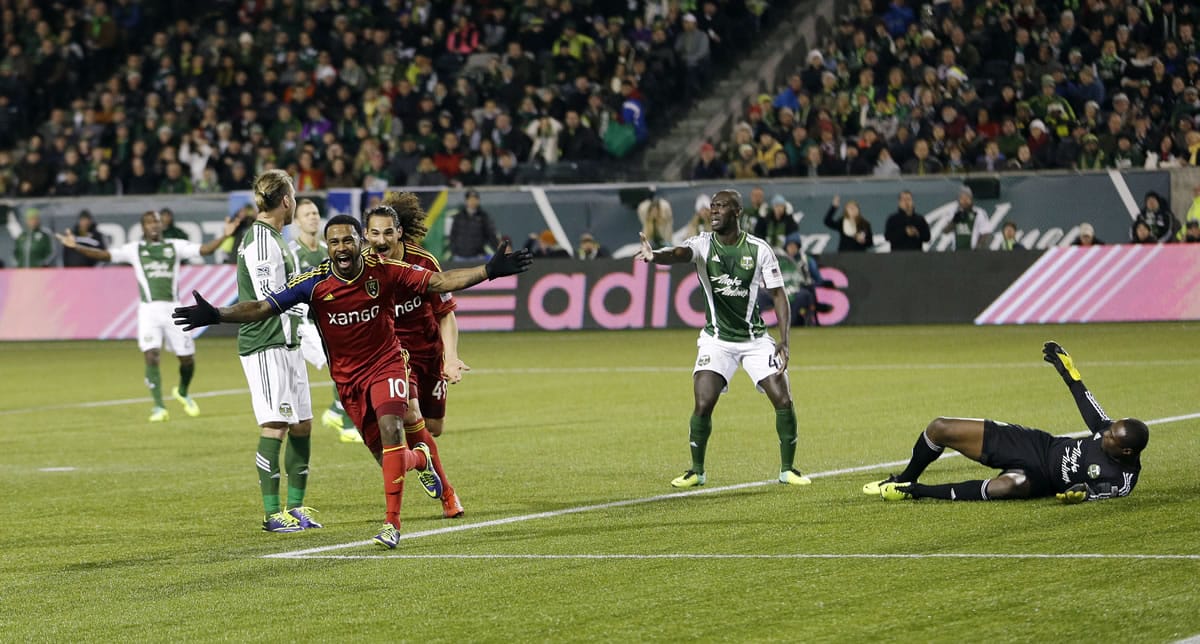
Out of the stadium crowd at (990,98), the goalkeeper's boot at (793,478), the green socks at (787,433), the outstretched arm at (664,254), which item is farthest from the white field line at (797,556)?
the stadium crowd at (990,98)

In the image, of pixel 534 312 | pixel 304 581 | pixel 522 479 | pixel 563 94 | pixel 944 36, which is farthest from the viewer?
pixel 563 94

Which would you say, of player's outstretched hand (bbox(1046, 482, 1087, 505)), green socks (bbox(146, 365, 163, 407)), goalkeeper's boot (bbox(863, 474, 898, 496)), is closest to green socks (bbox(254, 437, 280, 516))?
goalkeeper's boot (bbox(863, 474, 898, 496))

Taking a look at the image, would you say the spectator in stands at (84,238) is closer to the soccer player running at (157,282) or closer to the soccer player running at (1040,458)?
the soccer player running at (157,282)

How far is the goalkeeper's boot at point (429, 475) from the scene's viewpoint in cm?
1131

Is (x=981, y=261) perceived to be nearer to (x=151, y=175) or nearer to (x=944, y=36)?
(x=944, y=36)

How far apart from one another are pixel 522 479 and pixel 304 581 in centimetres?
449

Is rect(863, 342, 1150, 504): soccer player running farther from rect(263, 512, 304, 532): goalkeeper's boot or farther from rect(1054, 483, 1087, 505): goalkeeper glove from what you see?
rect(263, 512, 304, 532): goalkeeper's boot

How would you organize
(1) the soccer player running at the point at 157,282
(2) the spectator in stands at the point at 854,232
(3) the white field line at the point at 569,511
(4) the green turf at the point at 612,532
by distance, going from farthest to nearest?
(2) the spectator in stands at the point at 854,232, (1) the soccer player running at the point at 157,282, (3) the white field line at the point at 569,511, (4) the green turf at the point at 612,532

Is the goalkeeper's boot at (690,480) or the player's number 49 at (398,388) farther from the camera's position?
the goalkeeper's boot at (690,480)

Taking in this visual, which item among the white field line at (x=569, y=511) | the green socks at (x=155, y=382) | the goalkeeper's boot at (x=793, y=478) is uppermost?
the goalkeeper's boot at (x=793, y=478)

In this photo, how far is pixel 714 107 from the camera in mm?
35844

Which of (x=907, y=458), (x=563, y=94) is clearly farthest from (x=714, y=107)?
(x=907, y=458)

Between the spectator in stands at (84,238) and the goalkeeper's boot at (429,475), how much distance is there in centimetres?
2361

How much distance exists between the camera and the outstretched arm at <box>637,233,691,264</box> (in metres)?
12.3
